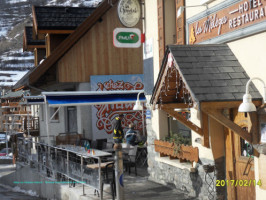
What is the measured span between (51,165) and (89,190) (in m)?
2.48

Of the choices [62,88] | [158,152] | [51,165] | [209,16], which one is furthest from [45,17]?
[209,16]

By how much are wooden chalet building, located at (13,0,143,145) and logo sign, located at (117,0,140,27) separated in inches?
247

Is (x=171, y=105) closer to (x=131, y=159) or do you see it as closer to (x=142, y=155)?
(x=131, y=159)

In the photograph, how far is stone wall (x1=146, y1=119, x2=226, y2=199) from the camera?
9.09 m

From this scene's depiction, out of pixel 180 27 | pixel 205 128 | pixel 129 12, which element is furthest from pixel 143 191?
pixel 129 12

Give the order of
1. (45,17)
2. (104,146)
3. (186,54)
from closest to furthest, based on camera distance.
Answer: (186,54), (104,146), (45,17)

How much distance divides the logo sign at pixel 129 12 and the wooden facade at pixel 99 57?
6.63 metres

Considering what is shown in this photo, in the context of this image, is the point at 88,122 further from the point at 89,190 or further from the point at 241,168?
the point at 241,168

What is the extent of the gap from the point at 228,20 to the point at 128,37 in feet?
13.1

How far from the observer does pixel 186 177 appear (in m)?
10.2

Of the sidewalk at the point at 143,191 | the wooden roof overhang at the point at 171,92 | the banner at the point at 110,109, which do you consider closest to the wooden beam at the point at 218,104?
the wooden roof overhang at the point at 171,92

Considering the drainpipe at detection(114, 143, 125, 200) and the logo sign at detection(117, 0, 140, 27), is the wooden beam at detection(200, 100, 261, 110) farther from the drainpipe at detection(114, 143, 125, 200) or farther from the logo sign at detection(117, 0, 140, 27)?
the logo sign at detection(117, 0, 140, 27)

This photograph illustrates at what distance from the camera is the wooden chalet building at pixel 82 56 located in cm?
1783

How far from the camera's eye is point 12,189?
18.1 meters
